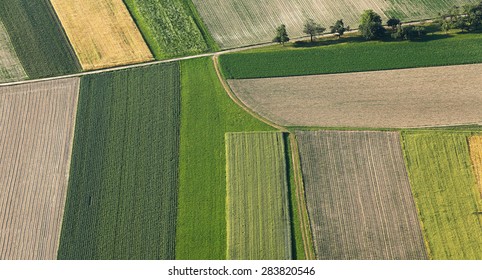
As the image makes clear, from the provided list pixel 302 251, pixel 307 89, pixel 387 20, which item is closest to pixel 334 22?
pixel 387 20

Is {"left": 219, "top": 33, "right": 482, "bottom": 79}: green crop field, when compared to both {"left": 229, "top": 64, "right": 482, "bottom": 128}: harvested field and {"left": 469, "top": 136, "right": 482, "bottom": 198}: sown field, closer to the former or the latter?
{"left": 229, "top": 64, "right": 482, "bottom": 128}: harvested field

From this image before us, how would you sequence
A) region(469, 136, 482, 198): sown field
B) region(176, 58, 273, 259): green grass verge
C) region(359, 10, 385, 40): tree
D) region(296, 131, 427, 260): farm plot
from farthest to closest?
region(359, 10, 385, 40): tree
region(469, 136, 482, 198): sown field
region(176, 58, 273, 259): green grass verge
region(296, 131, 427, 260): farm plot

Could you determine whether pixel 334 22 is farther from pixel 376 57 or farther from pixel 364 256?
pixel 364 256

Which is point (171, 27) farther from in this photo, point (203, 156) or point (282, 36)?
point (203, 156)

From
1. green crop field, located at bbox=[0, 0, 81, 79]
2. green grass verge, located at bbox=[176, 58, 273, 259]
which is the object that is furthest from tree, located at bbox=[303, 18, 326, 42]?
green crop field, located at bbox=[0, 0, 81, 79]

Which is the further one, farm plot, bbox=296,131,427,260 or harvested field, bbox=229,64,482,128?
harvested field, bbox=229,64,482,128

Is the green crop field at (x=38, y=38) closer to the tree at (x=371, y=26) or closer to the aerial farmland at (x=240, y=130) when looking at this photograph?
the aerial farmland at (x=240, y=130)
